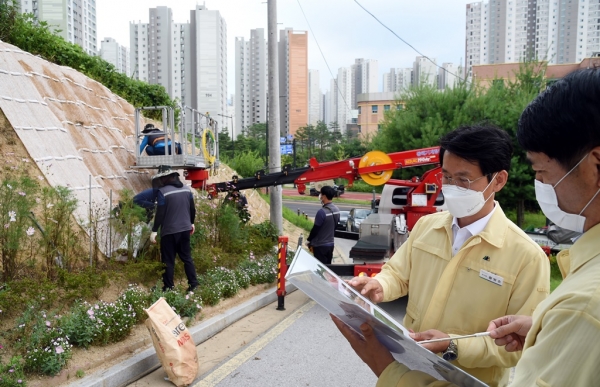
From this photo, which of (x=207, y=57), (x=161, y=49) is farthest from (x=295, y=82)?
(x=161, y=49)

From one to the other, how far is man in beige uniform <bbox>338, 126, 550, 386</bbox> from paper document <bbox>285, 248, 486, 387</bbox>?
0.28 metres

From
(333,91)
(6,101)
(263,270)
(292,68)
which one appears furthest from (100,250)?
(333,91)

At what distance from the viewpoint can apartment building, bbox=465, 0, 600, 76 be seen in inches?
2258

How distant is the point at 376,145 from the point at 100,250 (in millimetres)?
18119

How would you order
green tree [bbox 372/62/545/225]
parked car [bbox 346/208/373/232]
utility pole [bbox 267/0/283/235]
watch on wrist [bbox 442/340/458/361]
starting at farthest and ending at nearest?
green tree [bbox 372/62/545/225], parked car [bbox 346/208/373/232], utility pole [bbox 267/0/283/235], watch on wrist [bbox 442/340/458/361]

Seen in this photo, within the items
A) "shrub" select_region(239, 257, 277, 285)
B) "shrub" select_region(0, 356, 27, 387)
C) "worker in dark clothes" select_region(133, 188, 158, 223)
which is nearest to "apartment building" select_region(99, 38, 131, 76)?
"worker in dark clothes" select_region(133, 188, 158, 223)

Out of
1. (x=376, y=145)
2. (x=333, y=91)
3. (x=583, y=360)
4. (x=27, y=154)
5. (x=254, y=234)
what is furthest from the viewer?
(x=333, y=91)

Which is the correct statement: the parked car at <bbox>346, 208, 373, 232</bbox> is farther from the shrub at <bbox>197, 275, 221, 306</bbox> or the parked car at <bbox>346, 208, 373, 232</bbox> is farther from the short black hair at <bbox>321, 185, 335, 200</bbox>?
the shrub at <bbox>197, 275, 221, 306</bbox>

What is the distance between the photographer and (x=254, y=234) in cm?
1094

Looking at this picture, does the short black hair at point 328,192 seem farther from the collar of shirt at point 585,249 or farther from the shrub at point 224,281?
the collar of shirt at point 585,249

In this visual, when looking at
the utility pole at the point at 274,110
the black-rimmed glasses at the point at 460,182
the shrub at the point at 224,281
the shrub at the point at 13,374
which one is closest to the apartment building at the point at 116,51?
the utility pole at the point at 274,110

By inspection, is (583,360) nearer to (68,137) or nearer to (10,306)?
(10,306)

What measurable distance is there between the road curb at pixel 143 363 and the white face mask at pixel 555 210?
390 cm

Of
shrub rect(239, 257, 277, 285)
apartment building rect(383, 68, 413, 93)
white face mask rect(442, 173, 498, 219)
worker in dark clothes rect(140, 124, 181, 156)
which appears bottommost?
shrub rect(239, 257, 277, 285)
